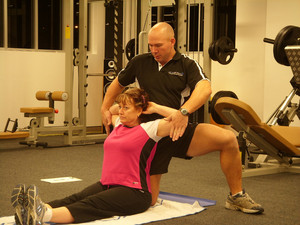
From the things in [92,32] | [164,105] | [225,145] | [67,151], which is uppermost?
[92,32]

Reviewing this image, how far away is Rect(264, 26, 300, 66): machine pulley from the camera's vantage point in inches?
200

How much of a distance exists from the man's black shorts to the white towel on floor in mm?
243

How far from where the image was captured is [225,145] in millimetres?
2930

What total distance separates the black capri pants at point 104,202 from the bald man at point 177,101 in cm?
23

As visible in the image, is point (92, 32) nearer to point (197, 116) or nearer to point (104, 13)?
point (104, 13)

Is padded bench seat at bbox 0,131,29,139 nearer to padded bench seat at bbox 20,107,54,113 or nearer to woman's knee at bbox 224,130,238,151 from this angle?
padded bench seat at bbox 20,107,54,113

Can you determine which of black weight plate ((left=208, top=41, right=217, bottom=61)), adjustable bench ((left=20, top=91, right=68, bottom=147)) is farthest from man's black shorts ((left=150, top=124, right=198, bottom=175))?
adjustable bench ((left=20, top=91, right=68, bottom=147))

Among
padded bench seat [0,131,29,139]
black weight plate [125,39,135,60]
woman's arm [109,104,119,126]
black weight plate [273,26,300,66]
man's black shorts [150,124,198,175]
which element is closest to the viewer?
man's black shorts [150,124,198,175]

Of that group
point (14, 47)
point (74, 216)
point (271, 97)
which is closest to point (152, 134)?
point (74, 216)

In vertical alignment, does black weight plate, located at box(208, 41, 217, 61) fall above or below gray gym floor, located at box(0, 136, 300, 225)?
above

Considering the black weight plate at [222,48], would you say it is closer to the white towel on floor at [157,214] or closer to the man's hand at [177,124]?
the white towel on floor at [157,214]


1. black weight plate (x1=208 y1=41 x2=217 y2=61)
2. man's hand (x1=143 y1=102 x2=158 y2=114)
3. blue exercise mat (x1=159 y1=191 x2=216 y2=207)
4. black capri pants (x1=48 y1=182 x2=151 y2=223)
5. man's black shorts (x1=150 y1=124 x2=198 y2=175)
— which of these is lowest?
blue exercise mat (x1=159 y1=191 x2=216 y2=207)

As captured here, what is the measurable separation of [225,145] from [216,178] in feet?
5.01

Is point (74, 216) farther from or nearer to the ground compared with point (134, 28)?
nearer to the ground
